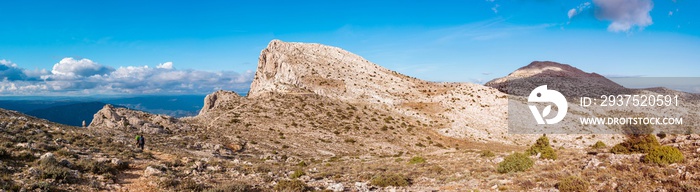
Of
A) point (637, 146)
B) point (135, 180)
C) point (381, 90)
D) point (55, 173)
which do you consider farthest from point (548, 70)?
point (55, 173)

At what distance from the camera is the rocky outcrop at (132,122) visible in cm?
4369

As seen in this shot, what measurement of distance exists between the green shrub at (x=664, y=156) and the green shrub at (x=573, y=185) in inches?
214

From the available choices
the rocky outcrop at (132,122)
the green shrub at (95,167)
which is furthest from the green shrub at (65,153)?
the rocky outcrop at (132,122)

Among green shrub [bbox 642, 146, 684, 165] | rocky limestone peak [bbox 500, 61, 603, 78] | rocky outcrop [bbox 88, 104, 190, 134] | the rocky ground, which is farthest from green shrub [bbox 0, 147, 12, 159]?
rocky limestone peak [bbox 500, 61, 603, 78]

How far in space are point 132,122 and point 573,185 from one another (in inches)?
1951

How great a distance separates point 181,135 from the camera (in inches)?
1737

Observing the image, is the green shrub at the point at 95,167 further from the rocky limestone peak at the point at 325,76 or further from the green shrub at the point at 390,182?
the rocky limestone peak at the point at 325,76

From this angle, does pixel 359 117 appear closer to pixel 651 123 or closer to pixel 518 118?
pixel 518 118

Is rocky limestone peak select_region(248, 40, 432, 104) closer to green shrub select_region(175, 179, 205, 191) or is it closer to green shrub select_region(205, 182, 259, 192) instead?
green shrub select_region(175, 179, 205, 191)

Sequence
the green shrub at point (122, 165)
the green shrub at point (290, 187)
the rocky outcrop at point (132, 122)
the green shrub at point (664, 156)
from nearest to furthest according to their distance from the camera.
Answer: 1. the green shrub at point (664, 156)
2. the green shrub at point (290, 187)
3. the green shrub at point (122, 165)
4. the rocky outcrop at point (132, 122)

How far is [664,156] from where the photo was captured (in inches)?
691

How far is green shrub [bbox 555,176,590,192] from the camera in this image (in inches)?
596

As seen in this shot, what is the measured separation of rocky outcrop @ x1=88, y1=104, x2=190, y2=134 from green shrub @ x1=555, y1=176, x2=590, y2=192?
1778 inches

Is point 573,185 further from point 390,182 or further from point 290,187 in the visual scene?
point 290,187
